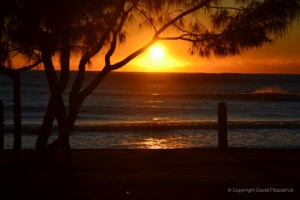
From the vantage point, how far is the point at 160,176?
9422 millimetres

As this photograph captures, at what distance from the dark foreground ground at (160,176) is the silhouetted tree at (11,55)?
826 mm

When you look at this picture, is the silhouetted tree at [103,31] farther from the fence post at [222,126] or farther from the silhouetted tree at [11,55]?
the fence post at [222,126]

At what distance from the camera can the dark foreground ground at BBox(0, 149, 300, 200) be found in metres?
7.89

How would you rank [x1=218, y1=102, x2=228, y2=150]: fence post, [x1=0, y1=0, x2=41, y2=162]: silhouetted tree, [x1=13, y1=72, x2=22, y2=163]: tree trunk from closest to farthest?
[x1=0, y1=0, x2=41, y2=162]: silhouetted tree, [x1=13, y1=72, x2=22, y2=163]: tree trunk, [x1=218, y1=102, x2=228, y2=150]: fence post

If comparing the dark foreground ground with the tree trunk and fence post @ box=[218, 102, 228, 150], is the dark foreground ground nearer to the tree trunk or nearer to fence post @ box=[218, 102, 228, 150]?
the tree trunk

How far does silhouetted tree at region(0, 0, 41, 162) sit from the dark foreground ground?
0.83m

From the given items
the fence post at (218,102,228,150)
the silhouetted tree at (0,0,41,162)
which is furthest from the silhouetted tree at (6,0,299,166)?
the fence post at (218,102,228,150)

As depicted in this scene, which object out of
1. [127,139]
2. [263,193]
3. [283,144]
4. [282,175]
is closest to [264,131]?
[283,144]

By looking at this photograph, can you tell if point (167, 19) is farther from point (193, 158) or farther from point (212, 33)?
point (193, 158)

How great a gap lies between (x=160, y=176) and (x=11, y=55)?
329cm

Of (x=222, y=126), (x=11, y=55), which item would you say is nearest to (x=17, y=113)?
(x=11, y=55)

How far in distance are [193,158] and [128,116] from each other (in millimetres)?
26863

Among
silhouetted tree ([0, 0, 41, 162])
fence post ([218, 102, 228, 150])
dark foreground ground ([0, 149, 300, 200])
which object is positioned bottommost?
dark foreground ground ([0, 149, 300, 200])

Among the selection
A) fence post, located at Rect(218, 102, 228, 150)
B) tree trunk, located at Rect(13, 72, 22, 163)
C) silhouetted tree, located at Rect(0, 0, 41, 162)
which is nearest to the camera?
silhouetted tree, located at Rect(0, 0, 41, 162)
